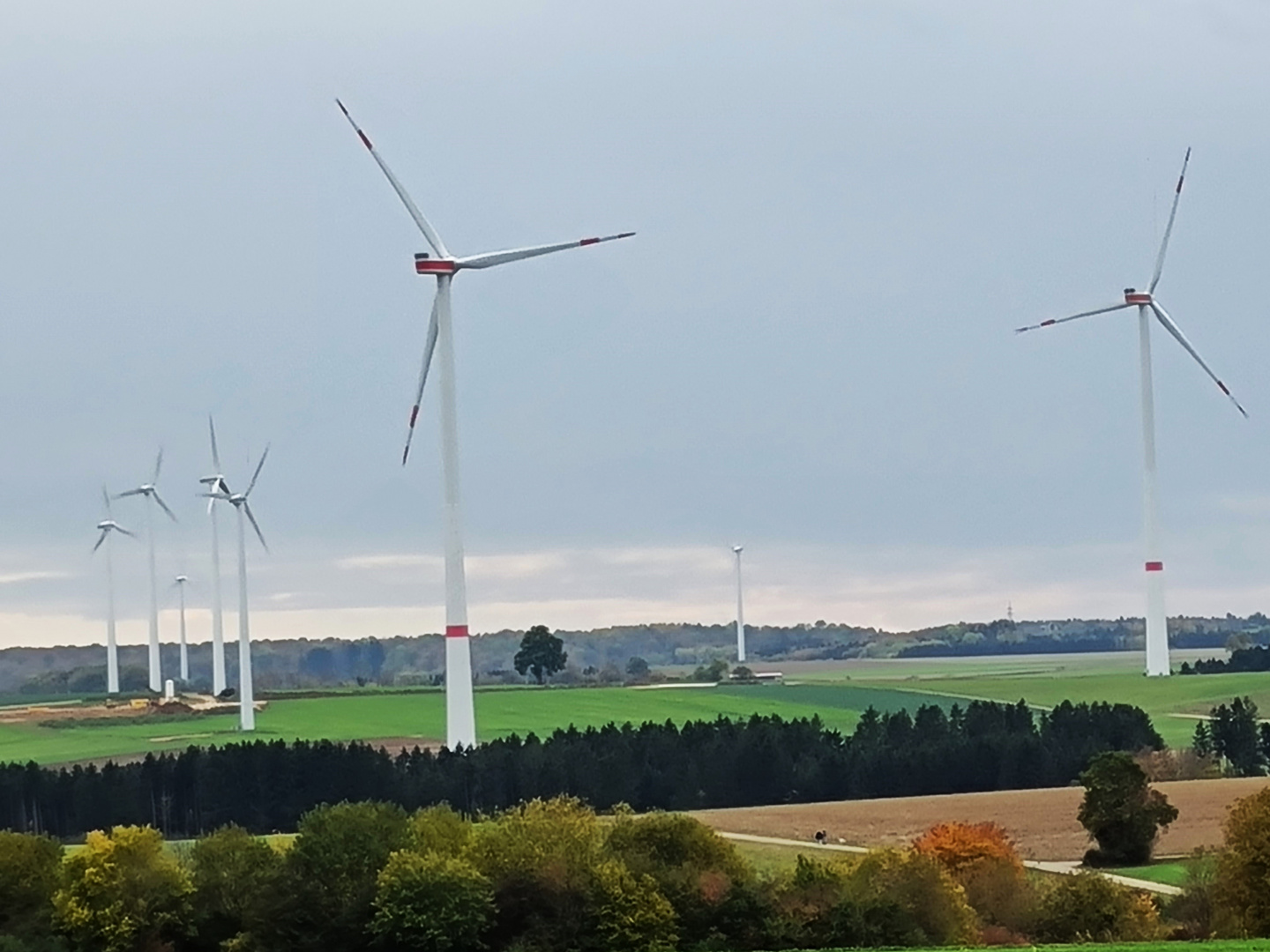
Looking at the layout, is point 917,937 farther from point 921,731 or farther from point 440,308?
point 921,731

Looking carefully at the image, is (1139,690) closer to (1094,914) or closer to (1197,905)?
(1197,905)

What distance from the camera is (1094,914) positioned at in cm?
6744

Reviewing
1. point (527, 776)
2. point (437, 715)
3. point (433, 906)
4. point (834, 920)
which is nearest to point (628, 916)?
Result: point (433, 906)

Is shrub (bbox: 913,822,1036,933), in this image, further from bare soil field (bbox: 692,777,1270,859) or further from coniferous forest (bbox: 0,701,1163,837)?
coniferous forest (bbox: 0,701,1163,837)

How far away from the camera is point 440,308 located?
363 ft

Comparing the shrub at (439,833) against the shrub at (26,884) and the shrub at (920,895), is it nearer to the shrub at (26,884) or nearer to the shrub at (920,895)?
the shrub at (26,884)

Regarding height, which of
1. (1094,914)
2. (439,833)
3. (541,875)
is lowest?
(1094,914)

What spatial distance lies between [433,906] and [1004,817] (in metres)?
40.7

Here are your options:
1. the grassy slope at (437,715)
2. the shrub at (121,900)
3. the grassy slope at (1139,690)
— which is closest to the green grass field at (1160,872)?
the shrub at (121,900)

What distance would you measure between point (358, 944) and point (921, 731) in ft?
247

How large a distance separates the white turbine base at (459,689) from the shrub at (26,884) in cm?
3588

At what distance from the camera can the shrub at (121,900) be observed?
70.5 m

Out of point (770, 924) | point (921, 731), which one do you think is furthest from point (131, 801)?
point (770, 924)

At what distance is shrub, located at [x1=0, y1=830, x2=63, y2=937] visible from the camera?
7181cm
